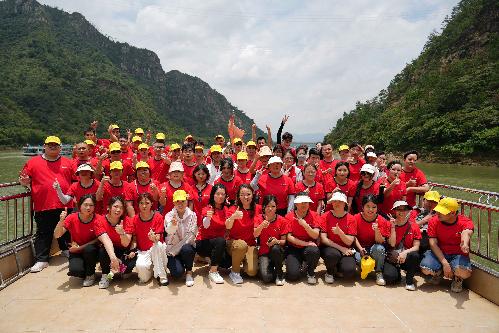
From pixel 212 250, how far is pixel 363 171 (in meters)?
2.83

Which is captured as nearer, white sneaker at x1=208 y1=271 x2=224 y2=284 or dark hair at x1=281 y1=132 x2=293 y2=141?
white sneaker at x1=208 y1=271 x2=224 y2=284

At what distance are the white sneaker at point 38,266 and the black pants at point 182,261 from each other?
6.81ft

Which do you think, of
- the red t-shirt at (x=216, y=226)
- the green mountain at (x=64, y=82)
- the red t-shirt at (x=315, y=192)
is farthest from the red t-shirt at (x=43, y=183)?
the green mountain at (x=64, y=82)

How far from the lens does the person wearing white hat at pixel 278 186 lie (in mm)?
5891

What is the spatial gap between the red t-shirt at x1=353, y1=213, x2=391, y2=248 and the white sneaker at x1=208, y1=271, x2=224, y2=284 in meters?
2.18

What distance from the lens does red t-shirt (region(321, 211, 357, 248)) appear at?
5277 millimetres

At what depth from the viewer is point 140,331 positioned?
3717 mm

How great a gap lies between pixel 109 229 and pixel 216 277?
5.55 feet

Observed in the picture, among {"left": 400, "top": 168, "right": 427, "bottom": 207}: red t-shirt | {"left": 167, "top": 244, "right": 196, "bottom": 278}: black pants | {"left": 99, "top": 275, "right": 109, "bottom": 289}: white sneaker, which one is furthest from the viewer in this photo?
{"left": 400, "top": 168, "right": 427, "bottom": 207}: red t-shirt

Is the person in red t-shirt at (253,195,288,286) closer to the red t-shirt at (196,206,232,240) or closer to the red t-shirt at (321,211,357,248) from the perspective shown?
the red t-shirt at (196,206,232,240)

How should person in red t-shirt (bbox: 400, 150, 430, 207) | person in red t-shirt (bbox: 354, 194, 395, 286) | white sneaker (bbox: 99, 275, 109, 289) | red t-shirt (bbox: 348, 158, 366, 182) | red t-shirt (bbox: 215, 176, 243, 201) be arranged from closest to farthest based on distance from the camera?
white sneaker (bbox: 99, 275, 109, 289) < person in red t-shirt (bbox: 354, 194, 395, 286) < red t-shirt (bbox: 215, 176, 243, 201) < person in red t-shirt (bbox: 400, 150, 430, 207) < red t-shirt (bbox: 348, 158, 366, 182)

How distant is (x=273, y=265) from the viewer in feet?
16.8

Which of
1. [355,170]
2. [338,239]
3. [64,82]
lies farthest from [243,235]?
[64,82]

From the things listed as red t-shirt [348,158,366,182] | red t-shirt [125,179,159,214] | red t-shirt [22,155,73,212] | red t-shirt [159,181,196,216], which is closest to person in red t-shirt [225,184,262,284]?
red t-shirt [159,181,196,216]
